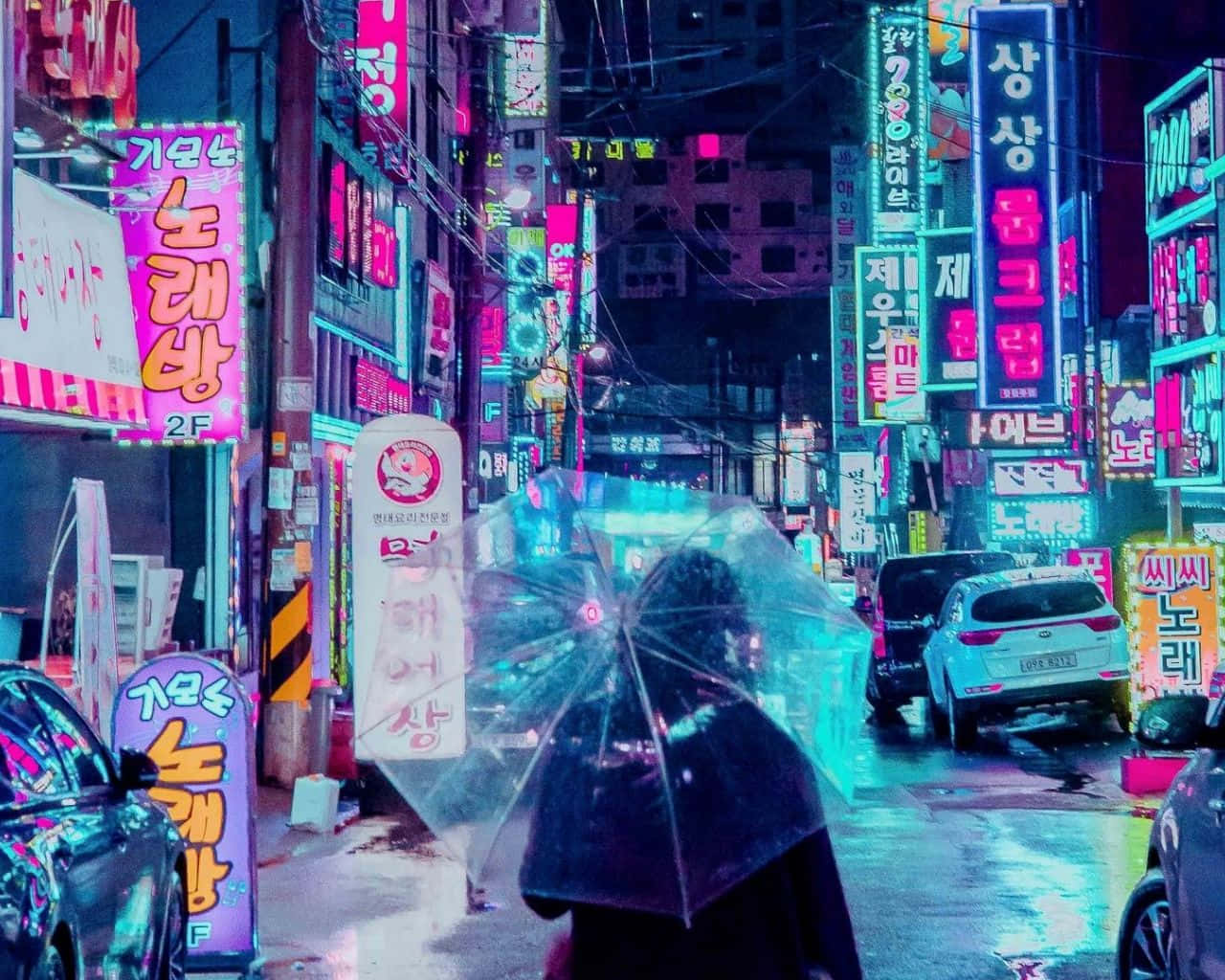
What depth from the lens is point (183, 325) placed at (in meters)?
14.1

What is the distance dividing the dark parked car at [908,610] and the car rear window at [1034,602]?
327cm

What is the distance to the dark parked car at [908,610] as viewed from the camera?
23.4m

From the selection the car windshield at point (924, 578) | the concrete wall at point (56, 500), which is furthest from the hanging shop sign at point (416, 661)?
the car windshield at point (924, 578)

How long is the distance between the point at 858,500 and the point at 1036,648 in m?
32.2

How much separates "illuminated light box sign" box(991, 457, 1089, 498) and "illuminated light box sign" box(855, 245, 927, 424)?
5980mm

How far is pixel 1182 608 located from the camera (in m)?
17.6

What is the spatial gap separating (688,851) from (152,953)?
405 centimetres

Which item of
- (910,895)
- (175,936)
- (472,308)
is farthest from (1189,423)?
(175,936)

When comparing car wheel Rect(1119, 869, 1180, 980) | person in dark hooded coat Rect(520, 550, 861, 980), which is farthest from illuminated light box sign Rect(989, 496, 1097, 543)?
person in dark hooded coat Rect(520, 550, 861, 980)

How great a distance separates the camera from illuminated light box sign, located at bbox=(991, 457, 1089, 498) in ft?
99.5

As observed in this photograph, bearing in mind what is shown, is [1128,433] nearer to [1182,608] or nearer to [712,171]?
[1182,608]

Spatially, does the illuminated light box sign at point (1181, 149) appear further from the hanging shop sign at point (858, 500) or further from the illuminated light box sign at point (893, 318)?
the hanging shop sign at point (858, 500)

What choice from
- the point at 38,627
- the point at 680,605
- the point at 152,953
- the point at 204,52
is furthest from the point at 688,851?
the point at 204,52

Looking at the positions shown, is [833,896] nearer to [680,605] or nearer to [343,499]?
[680,605]
